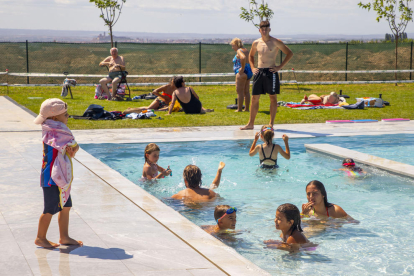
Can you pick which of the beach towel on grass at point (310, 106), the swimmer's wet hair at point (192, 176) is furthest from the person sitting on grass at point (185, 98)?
the swimmer's wet hair at point (192, 176)

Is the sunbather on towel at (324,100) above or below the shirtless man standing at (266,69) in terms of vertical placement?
below

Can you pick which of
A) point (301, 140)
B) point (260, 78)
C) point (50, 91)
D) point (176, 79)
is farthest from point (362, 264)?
point (50, 91)

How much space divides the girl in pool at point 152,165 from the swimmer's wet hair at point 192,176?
101cm

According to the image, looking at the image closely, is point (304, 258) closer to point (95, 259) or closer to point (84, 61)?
point (95, 259)

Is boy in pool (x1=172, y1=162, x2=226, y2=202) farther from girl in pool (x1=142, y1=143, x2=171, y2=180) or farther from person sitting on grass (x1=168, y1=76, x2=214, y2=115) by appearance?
person sitting on grass (x1=168, y1=76, x2=214, y2=115)

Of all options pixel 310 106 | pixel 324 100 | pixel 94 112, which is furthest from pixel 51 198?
pixel 324 100

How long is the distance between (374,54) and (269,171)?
4087 cm

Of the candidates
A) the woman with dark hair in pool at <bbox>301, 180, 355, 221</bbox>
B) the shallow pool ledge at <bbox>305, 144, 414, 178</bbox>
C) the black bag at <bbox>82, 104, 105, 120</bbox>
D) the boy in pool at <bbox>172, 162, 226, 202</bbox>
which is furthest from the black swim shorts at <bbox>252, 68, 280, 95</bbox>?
the woman with dark hair in pool at <bbox>301, 180, 355, 221</bbox>

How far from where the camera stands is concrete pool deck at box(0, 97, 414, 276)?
3.88m

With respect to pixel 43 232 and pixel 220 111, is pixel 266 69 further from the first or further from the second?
pixel 43 232

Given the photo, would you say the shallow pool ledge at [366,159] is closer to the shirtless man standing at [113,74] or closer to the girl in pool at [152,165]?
the girl in pool at [152,165]

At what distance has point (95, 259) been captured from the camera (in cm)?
404

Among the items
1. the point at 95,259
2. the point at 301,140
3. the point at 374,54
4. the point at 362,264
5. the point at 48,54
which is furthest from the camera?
the point at 48,54

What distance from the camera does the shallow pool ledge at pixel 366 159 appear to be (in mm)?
7797
